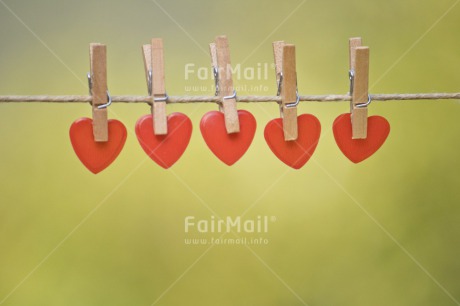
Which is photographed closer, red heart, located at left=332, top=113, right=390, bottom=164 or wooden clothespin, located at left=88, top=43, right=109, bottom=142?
→ wooden clothespin, located at left=88, top=43, right=109, bottom=142

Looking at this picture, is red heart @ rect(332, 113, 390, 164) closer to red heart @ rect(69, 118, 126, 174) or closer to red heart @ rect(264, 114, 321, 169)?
red heart @ rect(264, 114, 321, 169)

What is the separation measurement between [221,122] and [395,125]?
114cm

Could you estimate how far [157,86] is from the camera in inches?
48.8

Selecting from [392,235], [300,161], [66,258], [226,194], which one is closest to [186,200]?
[226,194]

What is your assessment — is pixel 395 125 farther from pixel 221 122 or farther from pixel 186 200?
pixel 221 122

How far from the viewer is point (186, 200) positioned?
7.20ft

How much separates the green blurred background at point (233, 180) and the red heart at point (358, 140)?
86 cm

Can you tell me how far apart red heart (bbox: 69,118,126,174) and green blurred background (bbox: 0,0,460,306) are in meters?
0.93

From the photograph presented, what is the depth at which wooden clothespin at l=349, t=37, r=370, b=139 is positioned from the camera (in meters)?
1.27

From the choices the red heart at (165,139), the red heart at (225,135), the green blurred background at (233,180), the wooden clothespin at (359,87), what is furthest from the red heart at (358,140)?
the green blurred background at (233,180)

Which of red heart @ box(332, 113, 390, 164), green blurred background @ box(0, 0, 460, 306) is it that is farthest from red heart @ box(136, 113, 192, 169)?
green blurred background @ box(0, 0, 460, 306)

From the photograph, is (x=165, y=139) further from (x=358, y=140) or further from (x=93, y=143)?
(x=358, y=140)

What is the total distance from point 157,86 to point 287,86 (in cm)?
25

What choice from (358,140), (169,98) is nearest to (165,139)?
(169,98)
